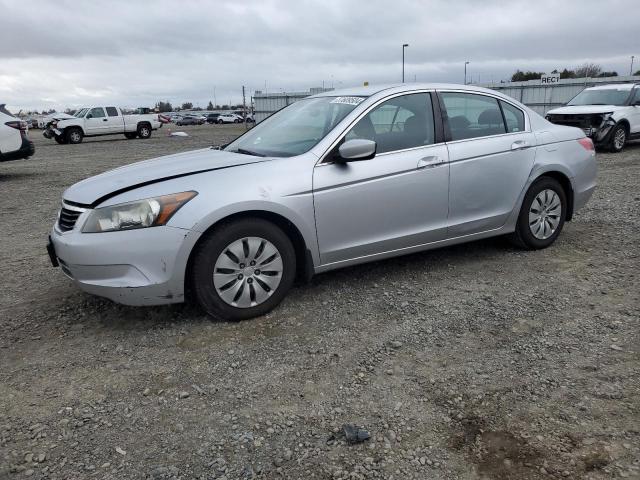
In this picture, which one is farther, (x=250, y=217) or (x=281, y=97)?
(x=281, y=97)

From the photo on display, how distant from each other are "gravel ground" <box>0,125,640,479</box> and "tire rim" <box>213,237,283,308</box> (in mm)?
199

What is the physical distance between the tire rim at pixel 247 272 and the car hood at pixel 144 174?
0.63m

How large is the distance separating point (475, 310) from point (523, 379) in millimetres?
965

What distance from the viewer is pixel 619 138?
13344mm

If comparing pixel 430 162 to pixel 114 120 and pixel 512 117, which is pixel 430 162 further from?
pixel 114 120

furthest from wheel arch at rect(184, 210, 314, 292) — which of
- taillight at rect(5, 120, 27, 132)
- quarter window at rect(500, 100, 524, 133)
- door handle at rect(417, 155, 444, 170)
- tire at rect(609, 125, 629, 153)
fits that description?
tire at rect(609, 125, 629, 153)

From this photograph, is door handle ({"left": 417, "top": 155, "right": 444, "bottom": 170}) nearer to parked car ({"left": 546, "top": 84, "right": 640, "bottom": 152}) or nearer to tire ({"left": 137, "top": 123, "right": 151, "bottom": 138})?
parked car ({"left": 546, "top": 84, "right": 640, "bottom": 152})

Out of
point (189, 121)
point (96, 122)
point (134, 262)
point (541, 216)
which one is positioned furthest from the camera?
point (189, 121)

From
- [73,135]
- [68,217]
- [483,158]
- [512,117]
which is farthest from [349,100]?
[73,135]

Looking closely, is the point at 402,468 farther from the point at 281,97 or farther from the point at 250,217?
the point at 281,97

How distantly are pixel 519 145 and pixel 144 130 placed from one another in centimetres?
2628

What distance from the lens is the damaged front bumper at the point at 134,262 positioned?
11.4 feet

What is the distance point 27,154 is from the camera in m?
11.8

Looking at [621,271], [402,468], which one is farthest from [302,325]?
[621,271]
